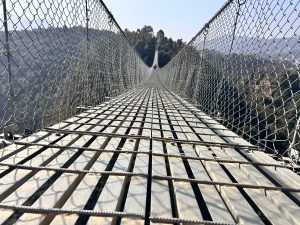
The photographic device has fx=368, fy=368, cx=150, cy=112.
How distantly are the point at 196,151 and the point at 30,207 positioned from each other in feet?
3.78

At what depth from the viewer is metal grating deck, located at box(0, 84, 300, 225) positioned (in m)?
1.17

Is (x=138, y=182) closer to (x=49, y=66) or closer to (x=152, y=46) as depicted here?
(x=49, y=66)

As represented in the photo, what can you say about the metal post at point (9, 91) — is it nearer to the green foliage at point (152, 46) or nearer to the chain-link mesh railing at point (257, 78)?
the chain-link mesh railing at point (257, 78)

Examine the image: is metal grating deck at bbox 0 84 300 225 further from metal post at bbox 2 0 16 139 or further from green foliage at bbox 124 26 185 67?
green foliage at bbox 124 26 185 67

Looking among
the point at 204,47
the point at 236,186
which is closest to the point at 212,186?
the point at 236,186

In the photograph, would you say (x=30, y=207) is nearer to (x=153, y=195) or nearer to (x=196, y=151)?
(x=153, y=195)

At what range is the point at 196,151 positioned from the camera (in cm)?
210

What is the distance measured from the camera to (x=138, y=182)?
1451mm

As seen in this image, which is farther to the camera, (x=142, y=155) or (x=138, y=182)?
(x=142, y=155)

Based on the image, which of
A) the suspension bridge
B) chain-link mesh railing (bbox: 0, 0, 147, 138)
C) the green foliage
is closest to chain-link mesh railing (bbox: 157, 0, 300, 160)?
the suspension bridge

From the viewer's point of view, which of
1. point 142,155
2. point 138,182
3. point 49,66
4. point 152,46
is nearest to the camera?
point 138,182

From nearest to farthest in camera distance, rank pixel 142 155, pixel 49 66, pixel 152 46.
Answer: pixel 142 155 < pixel 49 66 < pixel 152 46

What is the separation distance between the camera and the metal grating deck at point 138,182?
1173 mm

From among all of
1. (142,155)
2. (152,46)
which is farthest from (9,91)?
(152,46)
